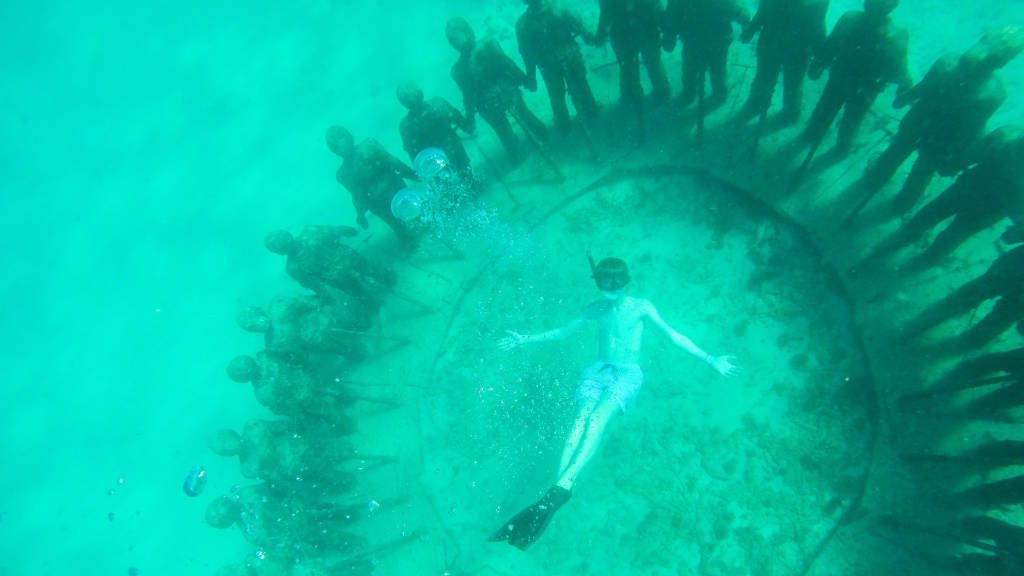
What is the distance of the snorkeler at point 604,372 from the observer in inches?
210

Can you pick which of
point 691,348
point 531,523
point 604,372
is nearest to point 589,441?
point 604,372

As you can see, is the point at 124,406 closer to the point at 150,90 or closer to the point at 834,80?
the point at 150,90

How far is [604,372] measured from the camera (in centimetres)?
620

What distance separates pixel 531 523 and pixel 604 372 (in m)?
2.02

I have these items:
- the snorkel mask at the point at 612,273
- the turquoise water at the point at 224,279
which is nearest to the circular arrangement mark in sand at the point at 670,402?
the turquoise water at the point at 224,279

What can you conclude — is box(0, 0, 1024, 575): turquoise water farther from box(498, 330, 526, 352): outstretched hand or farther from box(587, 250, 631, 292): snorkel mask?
box(587, 250, 631, 292): snorkel mask

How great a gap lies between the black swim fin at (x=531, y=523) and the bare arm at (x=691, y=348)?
2.26m

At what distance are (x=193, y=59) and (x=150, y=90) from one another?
306 cm

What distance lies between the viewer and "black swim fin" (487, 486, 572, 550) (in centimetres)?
519

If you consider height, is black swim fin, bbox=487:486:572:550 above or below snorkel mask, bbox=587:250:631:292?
below

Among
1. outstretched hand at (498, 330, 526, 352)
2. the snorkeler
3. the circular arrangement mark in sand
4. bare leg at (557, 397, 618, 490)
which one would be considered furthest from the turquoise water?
bare leg at (557, 397, 618, 490)

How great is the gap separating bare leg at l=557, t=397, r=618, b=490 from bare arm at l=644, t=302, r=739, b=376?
110 cm

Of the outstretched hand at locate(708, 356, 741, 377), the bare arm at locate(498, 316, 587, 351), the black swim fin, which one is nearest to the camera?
the black swim fin

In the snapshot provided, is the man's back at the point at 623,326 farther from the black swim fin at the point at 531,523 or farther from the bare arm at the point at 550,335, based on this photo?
the black swim fin at the point at 531,523
